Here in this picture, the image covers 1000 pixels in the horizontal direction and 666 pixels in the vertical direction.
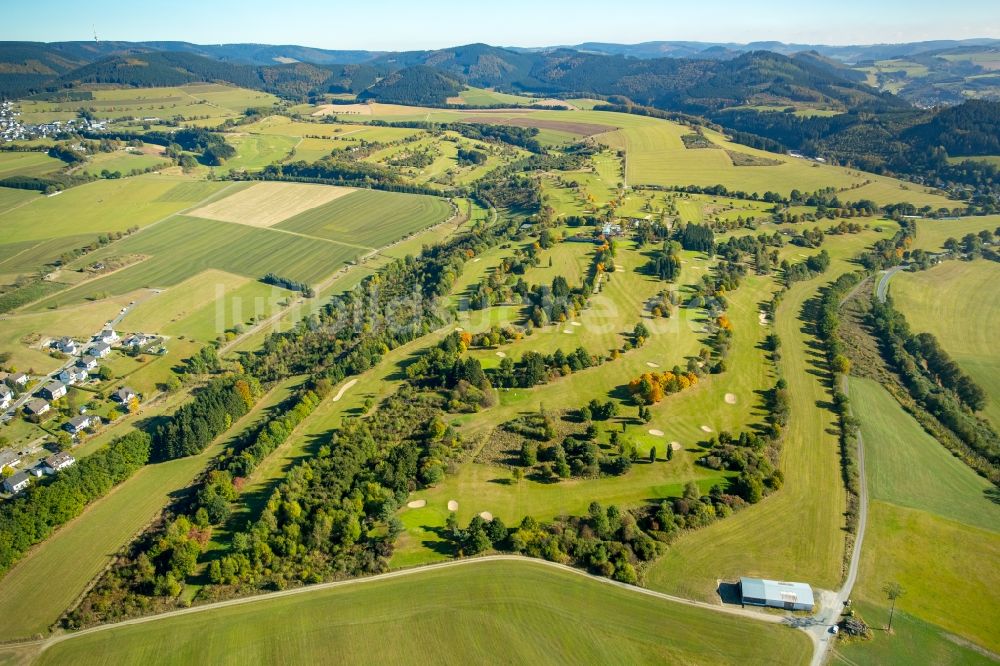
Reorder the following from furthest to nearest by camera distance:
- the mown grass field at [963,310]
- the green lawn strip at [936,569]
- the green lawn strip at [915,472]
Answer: the mown grass field at [963,310], the green lawn strip at [915,472], the green lawn strip at [936,569]

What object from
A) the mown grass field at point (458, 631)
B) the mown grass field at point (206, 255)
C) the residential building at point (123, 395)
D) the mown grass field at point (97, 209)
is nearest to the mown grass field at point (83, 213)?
the mown grass field at point (97, 209)

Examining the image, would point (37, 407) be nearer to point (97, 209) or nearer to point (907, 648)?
point (907, 648)

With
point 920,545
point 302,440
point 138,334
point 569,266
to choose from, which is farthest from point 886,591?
point 138,334

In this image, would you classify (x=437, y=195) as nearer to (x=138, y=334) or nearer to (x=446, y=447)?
(x=138, y=334)

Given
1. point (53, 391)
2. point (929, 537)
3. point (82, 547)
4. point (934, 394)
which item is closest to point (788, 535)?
point (929, 537)

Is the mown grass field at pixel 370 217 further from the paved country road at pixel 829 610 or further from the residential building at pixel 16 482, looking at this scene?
the paved country road at pixel 829 610

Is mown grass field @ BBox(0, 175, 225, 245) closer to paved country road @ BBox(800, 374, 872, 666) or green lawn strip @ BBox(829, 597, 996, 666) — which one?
paved country road @ BBox(800, 374, 872, 666)

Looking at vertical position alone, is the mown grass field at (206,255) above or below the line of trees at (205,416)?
above
